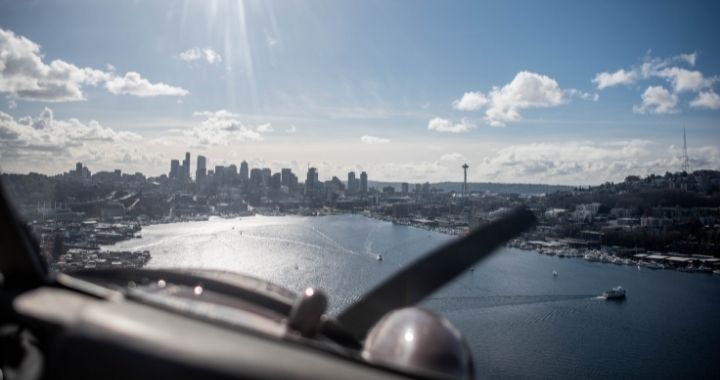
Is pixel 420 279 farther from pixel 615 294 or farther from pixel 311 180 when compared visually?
pixel 311 180

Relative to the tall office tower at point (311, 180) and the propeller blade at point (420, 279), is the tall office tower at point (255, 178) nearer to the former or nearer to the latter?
the tall office tower at point (311, 180)

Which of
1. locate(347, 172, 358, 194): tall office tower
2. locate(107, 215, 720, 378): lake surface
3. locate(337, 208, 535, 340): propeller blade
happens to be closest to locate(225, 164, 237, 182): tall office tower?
locate(347, 172, 358, 194): tall office tower

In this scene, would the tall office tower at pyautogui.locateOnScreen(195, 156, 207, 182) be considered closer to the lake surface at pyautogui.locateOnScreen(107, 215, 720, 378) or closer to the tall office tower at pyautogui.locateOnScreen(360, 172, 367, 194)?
the tall office tower at pyautogui.locateOnScreen(360, 172, 367, 194)

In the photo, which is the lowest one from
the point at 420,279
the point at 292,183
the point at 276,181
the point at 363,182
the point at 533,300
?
the point at 533,300

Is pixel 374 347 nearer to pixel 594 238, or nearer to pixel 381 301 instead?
pixel 381 301

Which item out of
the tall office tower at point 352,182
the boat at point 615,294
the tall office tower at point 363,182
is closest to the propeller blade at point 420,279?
the boat at point 615,294

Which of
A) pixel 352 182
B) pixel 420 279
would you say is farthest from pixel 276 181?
pixel 420 279
